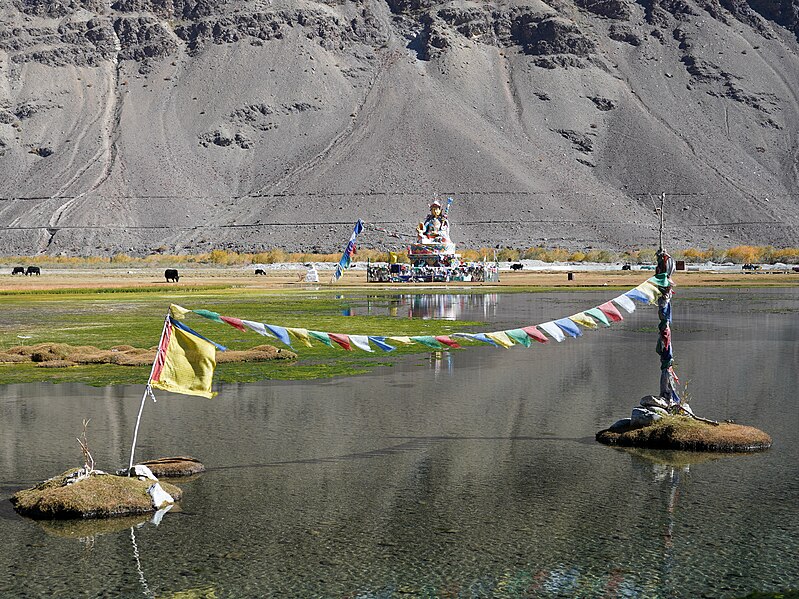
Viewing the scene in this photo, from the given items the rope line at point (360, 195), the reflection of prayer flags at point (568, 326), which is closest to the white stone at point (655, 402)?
the reflection of prayer flags at point (568, 326)

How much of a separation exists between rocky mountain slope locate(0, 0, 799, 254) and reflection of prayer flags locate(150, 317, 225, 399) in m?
134

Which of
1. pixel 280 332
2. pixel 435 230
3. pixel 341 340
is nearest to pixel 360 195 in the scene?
pixel 435 230

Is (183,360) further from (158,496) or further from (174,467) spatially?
(158,496)

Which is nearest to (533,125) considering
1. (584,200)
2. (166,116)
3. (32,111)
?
(584,200)

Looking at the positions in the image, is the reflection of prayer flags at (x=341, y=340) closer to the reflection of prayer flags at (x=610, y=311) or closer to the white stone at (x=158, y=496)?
the white stone at (x=158, y=496)

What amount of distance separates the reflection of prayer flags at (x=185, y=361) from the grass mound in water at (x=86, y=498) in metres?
1.28

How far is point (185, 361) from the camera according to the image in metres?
13.5

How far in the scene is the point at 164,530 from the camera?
37.8 feet

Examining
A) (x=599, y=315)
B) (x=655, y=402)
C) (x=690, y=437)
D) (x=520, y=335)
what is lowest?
(x=690, y=437)

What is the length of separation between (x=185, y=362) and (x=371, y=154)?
506 feet

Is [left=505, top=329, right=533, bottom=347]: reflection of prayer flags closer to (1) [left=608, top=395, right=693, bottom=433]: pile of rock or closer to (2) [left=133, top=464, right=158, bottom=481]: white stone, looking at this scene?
(1) [left=608, top=395, right=693, bottom=433]: pile of rock

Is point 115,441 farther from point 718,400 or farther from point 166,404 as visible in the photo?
point 718,400

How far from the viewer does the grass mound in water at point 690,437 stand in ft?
50.8

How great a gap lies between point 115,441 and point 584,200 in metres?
151
